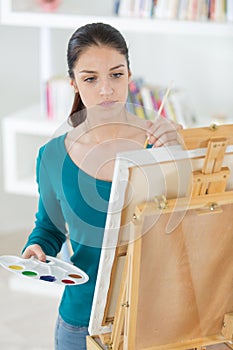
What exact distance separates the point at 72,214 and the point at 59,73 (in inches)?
90.7

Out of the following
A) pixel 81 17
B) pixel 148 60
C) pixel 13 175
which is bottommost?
pixel 13 175

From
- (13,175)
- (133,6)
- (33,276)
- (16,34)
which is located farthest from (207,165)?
(16,34)

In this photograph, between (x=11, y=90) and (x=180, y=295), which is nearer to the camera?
(x=180, y=295)

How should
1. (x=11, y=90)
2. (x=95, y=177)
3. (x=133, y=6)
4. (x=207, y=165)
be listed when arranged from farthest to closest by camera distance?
(x=11, y=90) → (x=133, y=6) → (x=95, y=177) → (x=207, y=165)

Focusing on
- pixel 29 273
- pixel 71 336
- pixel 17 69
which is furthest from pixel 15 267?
pixel 17 69

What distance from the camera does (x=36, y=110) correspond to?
3.67 meters

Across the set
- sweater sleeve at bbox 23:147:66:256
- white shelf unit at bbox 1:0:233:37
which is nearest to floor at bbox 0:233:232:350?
white shelf unit at bbox 1:0:233:37

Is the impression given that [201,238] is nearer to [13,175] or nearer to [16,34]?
[13,175]

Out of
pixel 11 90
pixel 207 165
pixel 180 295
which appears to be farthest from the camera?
pixel 11 90

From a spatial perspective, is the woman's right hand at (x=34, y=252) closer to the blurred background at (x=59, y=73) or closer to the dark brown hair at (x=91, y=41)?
the dark brown hair at (x=91, y=41)

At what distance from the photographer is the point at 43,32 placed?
3555 mm

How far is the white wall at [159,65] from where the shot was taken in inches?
141

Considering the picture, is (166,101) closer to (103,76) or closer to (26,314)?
(26,314)

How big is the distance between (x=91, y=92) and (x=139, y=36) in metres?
2.29
